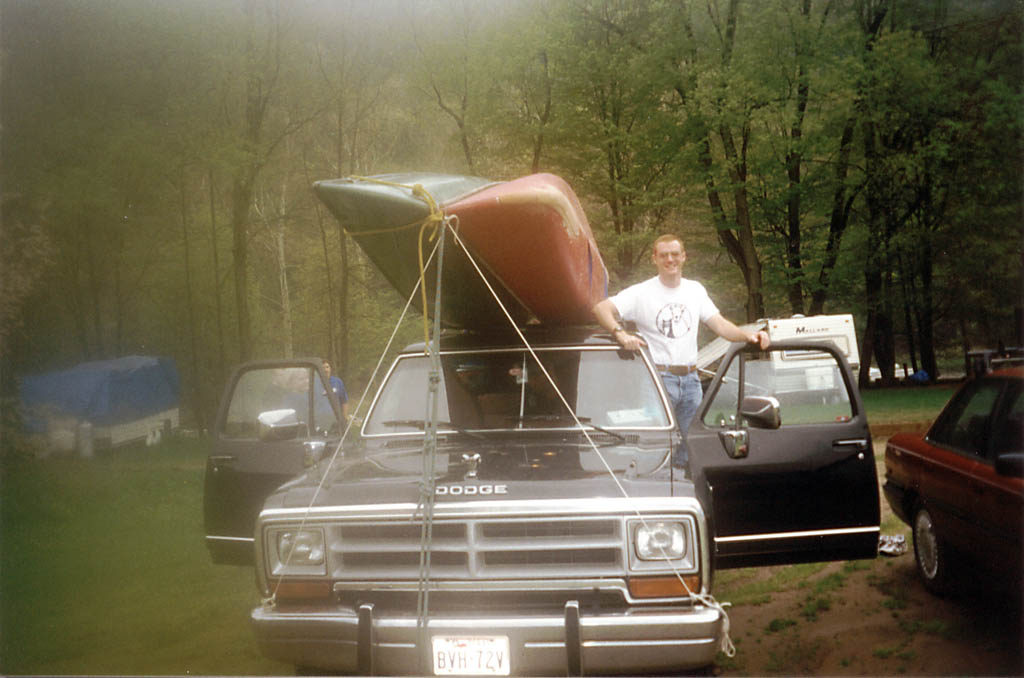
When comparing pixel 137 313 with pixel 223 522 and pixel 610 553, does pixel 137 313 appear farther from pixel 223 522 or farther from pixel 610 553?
pixel 610 553

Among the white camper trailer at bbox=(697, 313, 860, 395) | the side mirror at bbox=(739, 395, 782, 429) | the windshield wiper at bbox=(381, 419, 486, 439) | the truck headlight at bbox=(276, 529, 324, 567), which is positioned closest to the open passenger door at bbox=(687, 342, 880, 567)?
the side mirror at bbox=(739, 395, 782, 429)

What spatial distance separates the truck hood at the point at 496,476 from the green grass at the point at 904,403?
12.7 m

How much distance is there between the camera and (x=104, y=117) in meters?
11.7

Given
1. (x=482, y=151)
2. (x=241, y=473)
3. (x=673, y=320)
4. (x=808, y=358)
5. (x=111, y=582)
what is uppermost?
(x=482, y=151)

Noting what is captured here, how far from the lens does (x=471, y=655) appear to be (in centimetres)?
328

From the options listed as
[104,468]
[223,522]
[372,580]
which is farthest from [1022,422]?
[104,468]

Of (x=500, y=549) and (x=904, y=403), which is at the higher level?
(x=500, y=549)

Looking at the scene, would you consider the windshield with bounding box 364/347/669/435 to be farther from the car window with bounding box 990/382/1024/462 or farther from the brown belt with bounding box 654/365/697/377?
the car window with bounding box 990/382/1024/462

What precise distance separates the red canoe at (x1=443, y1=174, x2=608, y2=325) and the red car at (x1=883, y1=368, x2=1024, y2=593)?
2445 millimetres

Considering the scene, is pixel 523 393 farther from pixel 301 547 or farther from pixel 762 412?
pixel 301 547

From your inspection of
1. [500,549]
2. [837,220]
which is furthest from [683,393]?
[837,220]

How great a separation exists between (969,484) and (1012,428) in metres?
0.38

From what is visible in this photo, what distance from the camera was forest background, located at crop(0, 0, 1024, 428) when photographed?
11141 millimetres

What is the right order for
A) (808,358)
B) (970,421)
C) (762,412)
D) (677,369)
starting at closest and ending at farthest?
(762,412) → (970,421) → (677,369) → (808,358)
